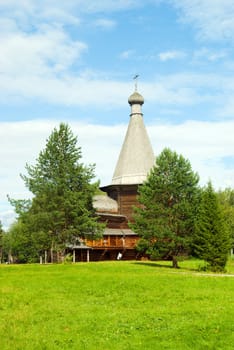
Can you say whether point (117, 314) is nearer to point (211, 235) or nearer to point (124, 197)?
point (211, 235)

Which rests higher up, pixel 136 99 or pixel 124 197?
pixel 136 99

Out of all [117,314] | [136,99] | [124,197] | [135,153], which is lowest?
[117,314]

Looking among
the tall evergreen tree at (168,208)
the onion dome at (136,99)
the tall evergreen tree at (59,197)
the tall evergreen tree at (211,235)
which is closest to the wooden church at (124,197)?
the onion dome at (136,99)

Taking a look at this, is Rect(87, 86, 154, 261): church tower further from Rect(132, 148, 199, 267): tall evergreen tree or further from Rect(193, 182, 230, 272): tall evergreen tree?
Rect(193, 182, 230, 272): tall evergreen tree

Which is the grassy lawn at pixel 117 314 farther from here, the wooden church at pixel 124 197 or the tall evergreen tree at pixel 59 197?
the wooden church at pixel 124 197

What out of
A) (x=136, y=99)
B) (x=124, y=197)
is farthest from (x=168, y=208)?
(x=136, y=99)

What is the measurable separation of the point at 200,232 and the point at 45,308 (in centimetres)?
1423

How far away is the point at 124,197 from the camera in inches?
1907

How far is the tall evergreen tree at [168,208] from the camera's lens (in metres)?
28.5

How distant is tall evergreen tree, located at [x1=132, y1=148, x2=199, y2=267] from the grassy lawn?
9.36 m

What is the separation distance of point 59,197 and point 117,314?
18.7m

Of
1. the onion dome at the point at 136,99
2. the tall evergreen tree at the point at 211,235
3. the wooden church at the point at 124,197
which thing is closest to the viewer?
the tall evergreen tree at the point at 211,235

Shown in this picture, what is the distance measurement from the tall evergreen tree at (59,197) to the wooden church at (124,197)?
1095 centimetres

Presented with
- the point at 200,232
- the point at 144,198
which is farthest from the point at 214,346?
the point at 144,198
